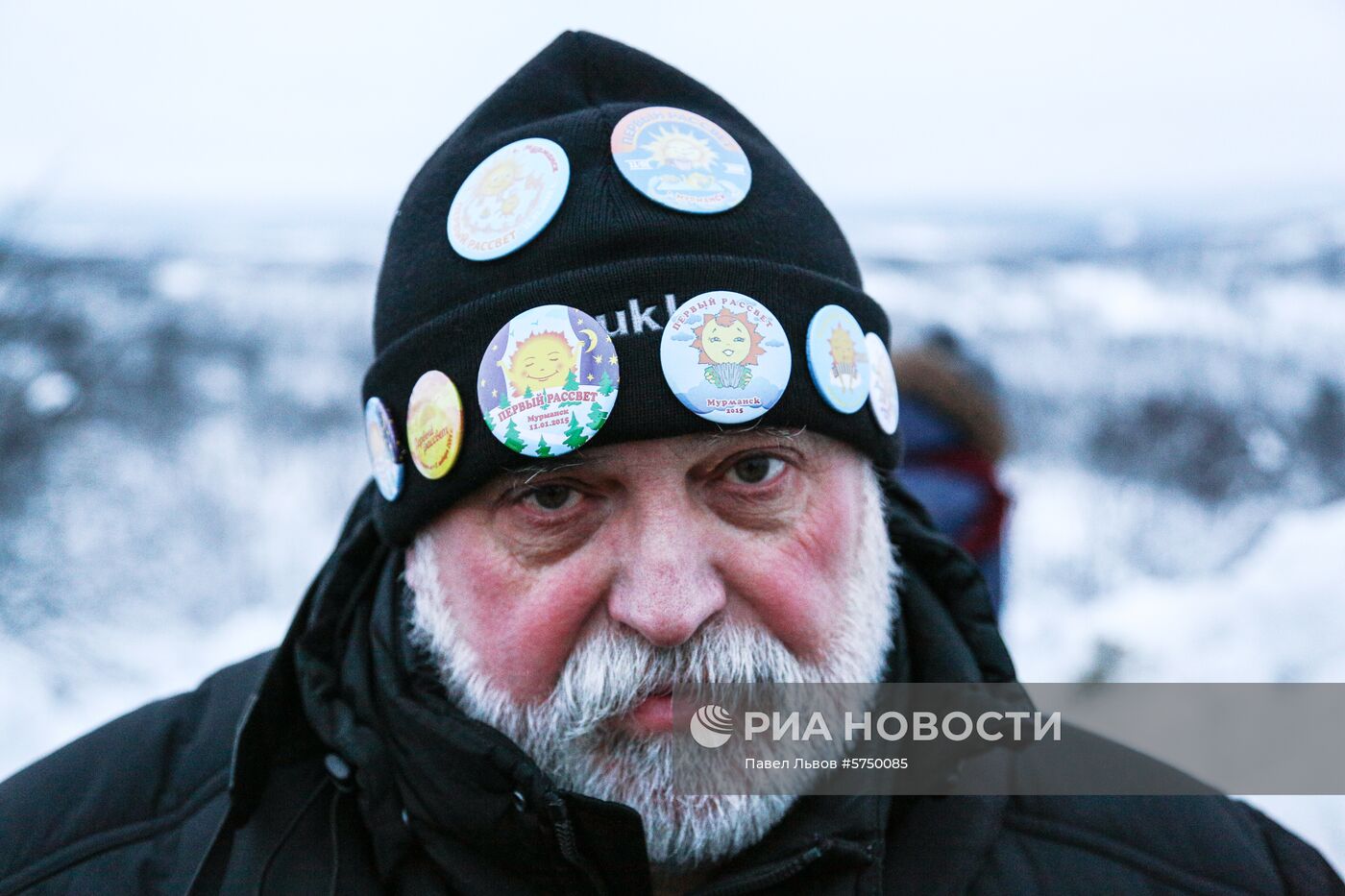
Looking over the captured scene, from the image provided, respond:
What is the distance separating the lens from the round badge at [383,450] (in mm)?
1511

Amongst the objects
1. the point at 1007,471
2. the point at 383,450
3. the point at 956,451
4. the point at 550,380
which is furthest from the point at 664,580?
the point at 1007,471

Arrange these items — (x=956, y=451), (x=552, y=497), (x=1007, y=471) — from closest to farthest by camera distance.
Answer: (x=552, y=497) < (x=956, y=451) < (x=1007, y=471)

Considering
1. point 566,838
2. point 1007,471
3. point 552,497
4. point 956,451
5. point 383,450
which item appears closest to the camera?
point 566,838

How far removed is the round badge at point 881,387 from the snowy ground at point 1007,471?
2422 mm

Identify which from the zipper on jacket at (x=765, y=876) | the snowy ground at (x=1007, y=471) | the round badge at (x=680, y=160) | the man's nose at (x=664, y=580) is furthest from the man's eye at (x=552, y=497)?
the snowy ground at (x=1007, y=471)

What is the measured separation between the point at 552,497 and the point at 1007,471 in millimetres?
3559

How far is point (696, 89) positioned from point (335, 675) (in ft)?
3.75

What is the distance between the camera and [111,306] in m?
3.71

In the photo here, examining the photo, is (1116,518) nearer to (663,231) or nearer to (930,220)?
(930,220)

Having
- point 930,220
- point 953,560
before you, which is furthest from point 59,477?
point 930,220

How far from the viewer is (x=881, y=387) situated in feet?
5.17

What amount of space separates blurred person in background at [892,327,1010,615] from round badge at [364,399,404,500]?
1.93 meters

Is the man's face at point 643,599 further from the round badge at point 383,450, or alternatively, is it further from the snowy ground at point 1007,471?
the snowy ground at point 1007,471

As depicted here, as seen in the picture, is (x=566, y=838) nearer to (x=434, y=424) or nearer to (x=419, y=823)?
(x=419, y=823)
